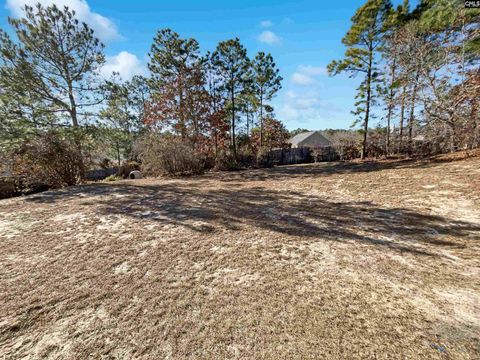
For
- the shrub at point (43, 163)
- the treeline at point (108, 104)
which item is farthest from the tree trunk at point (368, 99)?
the shrub at point (43, 163)

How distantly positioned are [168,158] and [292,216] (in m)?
7.54

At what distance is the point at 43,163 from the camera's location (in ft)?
20.8

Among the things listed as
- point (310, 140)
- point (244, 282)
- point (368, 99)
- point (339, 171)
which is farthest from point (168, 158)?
point (310, 140)

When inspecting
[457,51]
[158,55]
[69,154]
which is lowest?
[69,154]

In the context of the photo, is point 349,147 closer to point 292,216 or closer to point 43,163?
point 292,216

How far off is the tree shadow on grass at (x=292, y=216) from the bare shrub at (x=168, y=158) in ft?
12.8

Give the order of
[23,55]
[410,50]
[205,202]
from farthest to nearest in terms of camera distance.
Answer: [23,55]
[410,50]
[205,202]

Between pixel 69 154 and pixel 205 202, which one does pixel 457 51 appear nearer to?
pixel 205 202

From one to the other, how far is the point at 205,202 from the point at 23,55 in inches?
476

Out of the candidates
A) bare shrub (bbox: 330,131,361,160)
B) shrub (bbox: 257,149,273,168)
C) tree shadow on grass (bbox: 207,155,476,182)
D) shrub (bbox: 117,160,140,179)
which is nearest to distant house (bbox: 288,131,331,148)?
bare shrub (bbox: 330,131,361,160)

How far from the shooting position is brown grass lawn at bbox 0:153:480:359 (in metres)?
1.43

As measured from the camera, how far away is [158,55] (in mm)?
12328

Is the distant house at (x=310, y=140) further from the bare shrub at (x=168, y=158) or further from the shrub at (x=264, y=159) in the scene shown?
the bare shrub at (x=168, y=158)

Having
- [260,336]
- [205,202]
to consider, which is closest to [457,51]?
[205,202]
